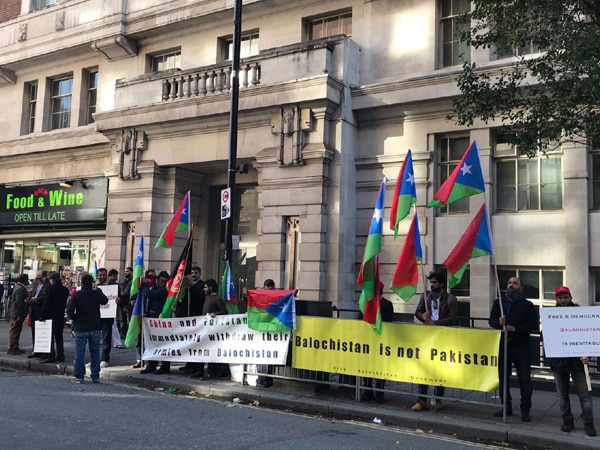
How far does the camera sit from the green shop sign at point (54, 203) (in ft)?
60.6

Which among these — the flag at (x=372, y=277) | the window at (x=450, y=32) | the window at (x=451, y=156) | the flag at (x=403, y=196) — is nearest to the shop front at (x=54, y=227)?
the window at (x=451, y=156)

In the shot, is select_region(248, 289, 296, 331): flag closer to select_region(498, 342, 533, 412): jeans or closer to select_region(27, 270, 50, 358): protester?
select_region(498, 342, 533, 412): jeans

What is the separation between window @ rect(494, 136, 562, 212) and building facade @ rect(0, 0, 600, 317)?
1.2 inches

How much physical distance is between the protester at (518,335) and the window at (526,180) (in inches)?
216

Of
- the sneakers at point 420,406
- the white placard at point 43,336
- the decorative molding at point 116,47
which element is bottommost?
the sneakers at point 420,406

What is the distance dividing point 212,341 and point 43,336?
13.3 feet

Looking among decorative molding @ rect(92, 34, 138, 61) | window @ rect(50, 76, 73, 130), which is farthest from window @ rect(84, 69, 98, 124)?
decorative molding @ rect(92, 34, 138, 61)

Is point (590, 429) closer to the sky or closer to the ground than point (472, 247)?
closer to the ground

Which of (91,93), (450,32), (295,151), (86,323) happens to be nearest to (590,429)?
(86,323)

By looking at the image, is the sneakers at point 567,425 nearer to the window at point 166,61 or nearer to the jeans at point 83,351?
the jeans at point 83,351

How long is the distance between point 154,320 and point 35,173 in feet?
40.6

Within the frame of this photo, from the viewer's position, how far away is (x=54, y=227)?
806 inches

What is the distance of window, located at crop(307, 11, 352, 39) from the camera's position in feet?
51.5

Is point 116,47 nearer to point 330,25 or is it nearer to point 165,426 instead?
point 330,25
